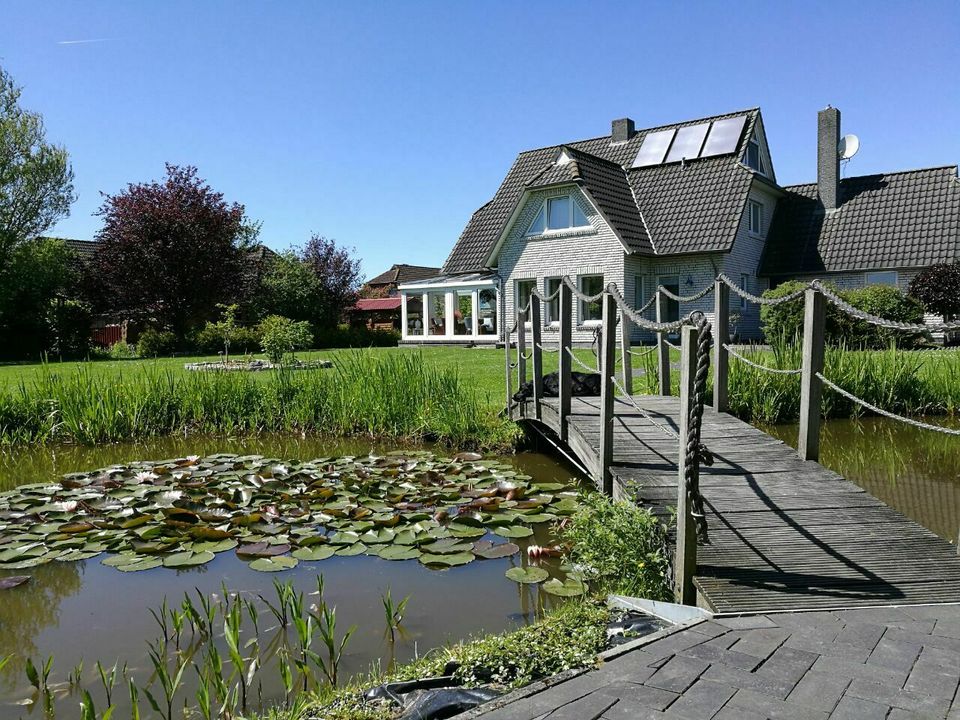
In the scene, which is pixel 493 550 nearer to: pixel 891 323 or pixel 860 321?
pixel 891 323

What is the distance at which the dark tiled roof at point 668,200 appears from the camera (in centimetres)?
2064

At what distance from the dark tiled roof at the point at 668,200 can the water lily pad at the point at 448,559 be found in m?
17.1

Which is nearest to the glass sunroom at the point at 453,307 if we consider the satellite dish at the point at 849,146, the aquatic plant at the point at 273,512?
the satellite dish at the point at 849,146

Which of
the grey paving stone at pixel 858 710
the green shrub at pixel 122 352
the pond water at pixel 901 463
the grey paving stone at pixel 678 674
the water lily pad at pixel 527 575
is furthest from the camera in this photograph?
the green shrub at pixel 122 352

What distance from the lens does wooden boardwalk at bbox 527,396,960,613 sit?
3248 millimetres

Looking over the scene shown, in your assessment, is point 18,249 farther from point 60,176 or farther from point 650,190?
point 650,190

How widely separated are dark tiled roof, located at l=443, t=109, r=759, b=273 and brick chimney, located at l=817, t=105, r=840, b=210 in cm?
222

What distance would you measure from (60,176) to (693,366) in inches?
1301

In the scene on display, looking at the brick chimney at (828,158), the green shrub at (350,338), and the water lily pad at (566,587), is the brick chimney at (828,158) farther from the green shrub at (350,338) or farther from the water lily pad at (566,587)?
the water lily pad at (566,587)

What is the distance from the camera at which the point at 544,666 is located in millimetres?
2730

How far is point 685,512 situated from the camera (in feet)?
11.3

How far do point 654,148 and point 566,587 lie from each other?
72.2 ft

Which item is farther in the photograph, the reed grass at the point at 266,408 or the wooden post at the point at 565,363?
the reed grass at the point at 266,408

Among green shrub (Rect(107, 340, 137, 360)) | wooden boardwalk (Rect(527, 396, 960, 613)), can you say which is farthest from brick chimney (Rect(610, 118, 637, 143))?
wooden boardwalk (Rect(527, 396, 960, 613))
